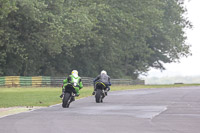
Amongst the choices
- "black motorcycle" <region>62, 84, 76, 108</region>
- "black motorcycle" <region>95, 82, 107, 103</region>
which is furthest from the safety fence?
"black motorcycle" <region>62, 84, 76, 108</region>

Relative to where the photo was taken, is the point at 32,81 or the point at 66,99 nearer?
the point at 66,99

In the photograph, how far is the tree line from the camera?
174 ft

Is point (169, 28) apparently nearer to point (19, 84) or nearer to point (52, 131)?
point (19, 84)

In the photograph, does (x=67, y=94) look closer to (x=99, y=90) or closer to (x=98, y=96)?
(x=98, y=96)

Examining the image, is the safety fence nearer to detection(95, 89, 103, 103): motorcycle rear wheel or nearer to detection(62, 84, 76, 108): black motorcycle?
detection(95, 89, 103, 103): motorcycle rear wheel

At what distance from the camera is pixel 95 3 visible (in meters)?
64.4

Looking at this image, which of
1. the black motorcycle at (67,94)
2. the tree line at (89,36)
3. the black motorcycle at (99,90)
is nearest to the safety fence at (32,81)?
the tree line at (89,36)

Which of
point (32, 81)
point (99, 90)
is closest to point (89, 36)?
point (32, 81)

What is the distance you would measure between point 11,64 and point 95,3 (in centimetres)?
1370

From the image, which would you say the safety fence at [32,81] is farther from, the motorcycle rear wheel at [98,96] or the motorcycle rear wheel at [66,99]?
the motorcycle rear wheel at [66,99]

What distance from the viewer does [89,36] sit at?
2457 inches

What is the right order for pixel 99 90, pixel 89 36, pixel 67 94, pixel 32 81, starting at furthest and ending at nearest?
pixel 89 36 → pixel 32 81 → pixel 99 90 → pixel 67 94

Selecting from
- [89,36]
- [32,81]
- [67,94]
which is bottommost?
[67,94]

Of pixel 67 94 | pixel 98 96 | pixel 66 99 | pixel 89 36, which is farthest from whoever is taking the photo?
pixel 89 36
